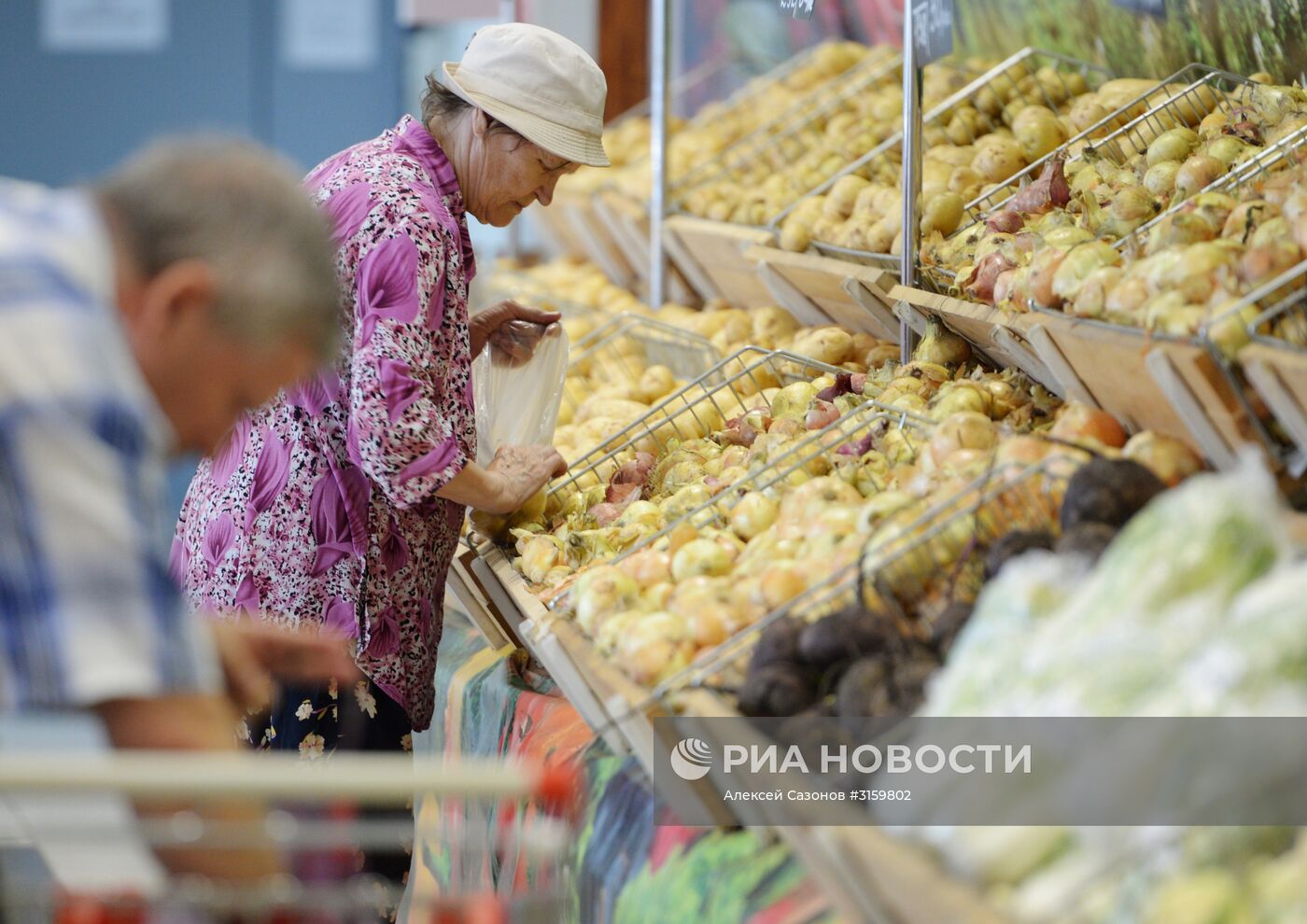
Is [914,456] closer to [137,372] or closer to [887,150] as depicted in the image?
[137,372]

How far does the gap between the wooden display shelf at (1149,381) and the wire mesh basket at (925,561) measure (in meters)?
0.16

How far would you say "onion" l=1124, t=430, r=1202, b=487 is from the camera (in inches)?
69.8

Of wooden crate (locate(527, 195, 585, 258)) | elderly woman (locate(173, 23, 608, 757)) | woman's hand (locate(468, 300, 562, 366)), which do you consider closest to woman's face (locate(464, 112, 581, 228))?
elderly woman (locate(173, 23, 608, 757))

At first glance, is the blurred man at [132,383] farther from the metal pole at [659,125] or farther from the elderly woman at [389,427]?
the metal pole at [659,125]

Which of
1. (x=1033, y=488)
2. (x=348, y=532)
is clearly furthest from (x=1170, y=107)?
(x=348, y=532)

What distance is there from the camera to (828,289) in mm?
3121

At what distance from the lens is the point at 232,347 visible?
1223mm

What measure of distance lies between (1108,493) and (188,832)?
104cm

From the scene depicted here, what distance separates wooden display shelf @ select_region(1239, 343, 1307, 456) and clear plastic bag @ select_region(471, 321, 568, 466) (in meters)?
1.55

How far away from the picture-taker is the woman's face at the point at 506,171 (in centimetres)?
251

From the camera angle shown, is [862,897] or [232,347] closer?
[232,347]

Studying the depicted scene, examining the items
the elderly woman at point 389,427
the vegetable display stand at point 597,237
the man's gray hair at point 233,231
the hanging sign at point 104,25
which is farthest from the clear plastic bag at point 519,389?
the hanging sign at point 104,25

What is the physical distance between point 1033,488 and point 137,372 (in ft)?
3.53

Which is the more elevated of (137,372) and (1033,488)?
(137,372)
